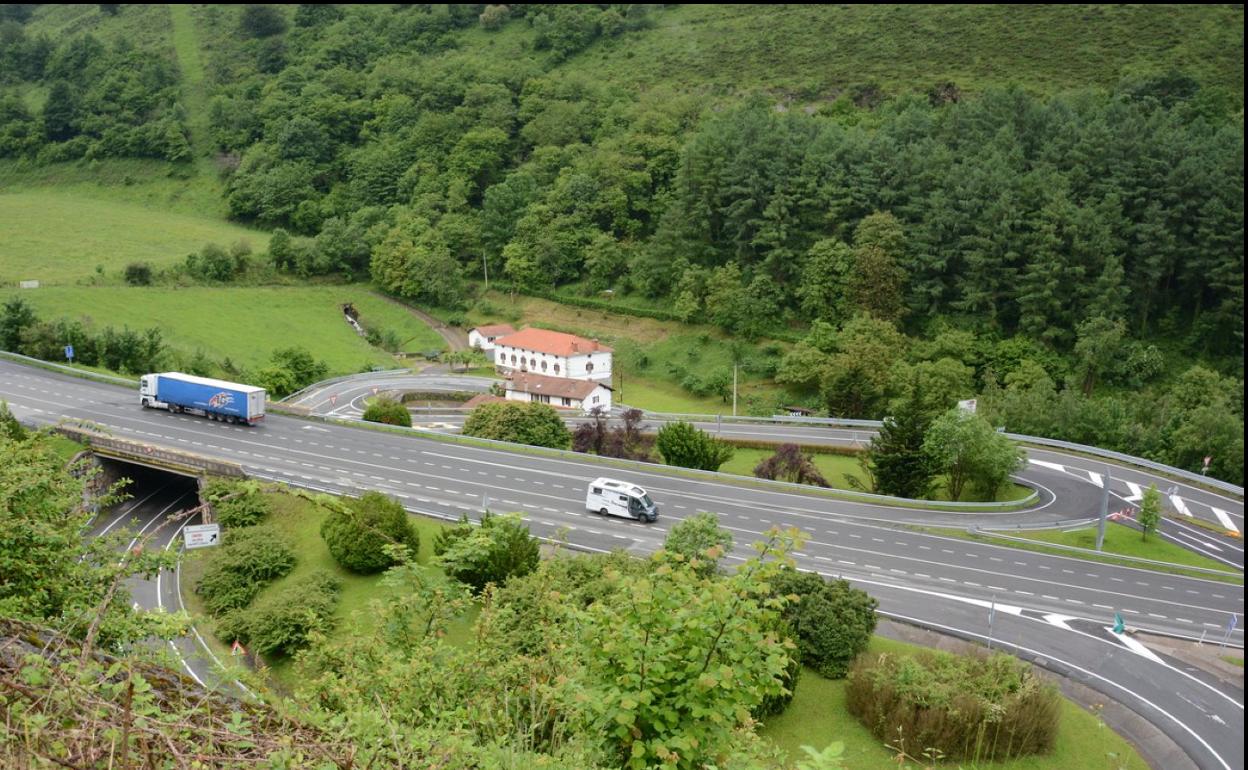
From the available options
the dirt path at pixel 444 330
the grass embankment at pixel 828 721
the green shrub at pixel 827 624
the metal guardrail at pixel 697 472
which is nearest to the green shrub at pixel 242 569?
the grass embankment at pixel 828 721

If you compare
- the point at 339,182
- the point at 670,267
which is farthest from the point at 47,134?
the point at 670,267

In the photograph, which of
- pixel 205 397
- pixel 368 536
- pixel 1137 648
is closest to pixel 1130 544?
pixel 1137 648

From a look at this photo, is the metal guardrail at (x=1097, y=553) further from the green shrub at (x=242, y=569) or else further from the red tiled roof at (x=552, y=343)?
the red tiled roof at (x=552, y=343)

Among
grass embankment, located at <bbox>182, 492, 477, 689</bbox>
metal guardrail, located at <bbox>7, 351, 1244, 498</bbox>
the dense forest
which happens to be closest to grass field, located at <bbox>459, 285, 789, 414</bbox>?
the dense forest

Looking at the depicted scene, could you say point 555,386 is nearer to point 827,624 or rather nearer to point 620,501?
point 620,501

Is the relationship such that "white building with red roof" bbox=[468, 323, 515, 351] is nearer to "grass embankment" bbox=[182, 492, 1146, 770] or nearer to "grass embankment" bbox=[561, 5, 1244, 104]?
"grass embankment" bbox=[182, 492, 1146, 770]

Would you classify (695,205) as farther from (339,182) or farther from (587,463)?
(339,182)
